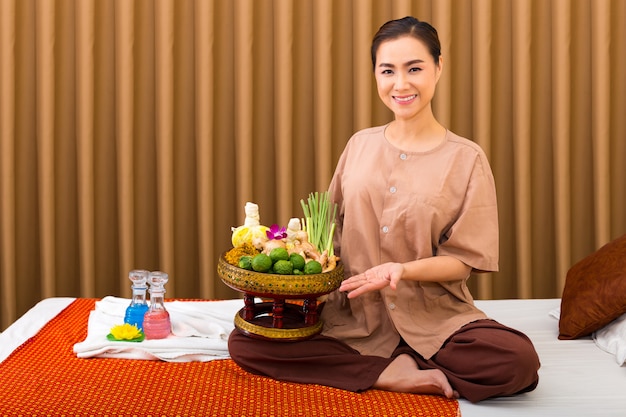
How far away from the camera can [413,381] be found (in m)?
1.67

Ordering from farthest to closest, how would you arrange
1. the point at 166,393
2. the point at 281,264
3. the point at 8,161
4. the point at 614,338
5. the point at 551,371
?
1. the point at 8,161
2. the point at 614,338
3. the point at 551,371
4. the point at 281,264
5. the point at 166,393

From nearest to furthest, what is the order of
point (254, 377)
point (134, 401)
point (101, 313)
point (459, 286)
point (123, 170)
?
point (134, 401) < point (254, 377) < point (459, 286) < point (101, 313) < point (123, 170)

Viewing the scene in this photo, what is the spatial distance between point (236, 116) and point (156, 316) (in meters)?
1.22

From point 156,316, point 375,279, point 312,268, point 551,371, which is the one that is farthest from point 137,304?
point 551,371

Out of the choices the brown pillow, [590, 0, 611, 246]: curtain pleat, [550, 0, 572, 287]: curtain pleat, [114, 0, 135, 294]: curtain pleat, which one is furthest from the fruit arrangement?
[590, 0, 611, 246]: curtain pleat

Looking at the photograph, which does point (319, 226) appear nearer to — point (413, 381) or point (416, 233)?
point (416, 233)

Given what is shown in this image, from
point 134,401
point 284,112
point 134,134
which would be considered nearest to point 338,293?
point 134,401

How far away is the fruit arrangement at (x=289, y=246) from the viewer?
1730 millimetres

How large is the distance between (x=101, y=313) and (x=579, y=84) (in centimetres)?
196

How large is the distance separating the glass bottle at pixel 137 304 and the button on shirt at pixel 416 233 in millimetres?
469

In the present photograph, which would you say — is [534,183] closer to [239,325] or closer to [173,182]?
[173,182]

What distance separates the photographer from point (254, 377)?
1748 millimetres

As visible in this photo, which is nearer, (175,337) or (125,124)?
(175,337)

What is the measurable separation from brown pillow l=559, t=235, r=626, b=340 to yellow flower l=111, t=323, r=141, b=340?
109cm
